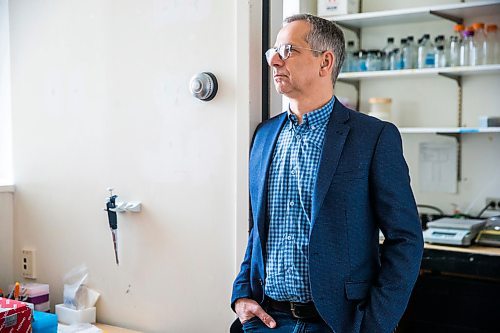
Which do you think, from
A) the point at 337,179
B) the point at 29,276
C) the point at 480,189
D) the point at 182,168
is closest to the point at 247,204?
the point at 182,168

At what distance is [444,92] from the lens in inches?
154

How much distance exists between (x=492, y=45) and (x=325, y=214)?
2.66 m

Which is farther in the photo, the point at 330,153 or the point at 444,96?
the point at 444,96

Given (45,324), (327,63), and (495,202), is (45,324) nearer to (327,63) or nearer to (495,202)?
(327,63)

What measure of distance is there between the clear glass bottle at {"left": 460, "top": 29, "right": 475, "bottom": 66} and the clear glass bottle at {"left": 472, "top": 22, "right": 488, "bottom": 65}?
25 millimetres

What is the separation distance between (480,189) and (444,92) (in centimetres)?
66

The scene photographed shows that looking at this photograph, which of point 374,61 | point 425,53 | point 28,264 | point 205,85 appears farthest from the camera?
point 374,61

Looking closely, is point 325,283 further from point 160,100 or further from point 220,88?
point 160,100

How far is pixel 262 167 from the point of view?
1619 millimetres

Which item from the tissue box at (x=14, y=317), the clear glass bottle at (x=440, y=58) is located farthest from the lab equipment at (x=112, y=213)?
the clear glass bottle at (x=440, y=58)

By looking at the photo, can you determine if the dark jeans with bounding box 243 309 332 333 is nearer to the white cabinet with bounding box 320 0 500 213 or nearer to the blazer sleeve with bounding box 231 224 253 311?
the blazer sleeve with bounding box 231 224 253 311

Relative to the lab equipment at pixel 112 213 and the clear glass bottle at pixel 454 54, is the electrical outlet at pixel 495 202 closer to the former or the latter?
the clear glass bottle at pixel 454 54

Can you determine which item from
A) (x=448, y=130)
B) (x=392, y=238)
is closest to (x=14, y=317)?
(x=392, y=238)

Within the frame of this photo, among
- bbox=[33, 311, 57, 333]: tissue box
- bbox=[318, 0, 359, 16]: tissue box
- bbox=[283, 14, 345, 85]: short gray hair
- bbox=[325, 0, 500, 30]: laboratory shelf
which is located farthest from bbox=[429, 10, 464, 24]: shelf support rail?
bbox=[33, 311, 57, 333]: tissue box
